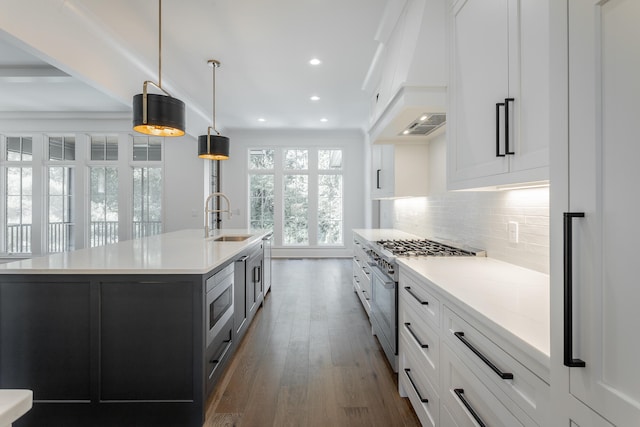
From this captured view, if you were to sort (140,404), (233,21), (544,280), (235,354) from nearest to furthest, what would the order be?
1. (544,280)
2. (140,404)
3. (235,354)
4. (233,21)

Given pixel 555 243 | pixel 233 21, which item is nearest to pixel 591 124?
pixel 555 243

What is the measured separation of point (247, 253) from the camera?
122 inches

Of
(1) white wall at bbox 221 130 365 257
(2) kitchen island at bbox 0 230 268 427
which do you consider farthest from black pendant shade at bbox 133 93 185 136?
(1) white wall at bbox 221 130 365 257

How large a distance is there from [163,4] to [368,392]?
359cm

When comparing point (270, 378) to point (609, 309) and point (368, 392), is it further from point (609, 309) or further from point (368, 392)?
point (609, 309)

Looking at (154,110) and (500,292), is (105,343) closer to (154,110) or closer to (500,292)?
(154,110)

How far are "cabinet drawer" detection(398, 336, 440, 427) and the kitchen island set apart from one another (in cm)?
122

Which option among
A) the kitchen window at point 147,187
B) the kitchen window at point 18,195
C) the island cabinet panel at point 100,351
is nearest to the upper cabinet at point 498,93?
the island cabinet panel at point 100,351

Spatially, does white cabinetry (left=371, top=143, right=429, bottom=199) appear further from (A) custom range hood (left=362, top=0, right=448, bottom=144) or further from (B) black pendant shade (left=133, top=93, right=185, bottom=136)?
(B) black pendant shade (left=133, top=93, right=185, bottom=136)

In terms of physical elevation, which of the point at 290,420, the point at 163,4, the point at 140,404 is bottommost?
the point at 290,420

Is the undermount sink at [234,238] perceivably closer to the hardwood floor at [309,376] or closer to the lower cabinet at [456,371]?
the hardwood floor at [309,376]

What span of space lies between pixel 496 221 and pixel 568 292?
5.34ft

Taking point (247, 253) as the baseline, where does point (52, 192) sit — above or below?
above

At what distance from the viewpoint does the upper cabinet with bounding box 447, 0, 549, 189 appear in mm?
1139
